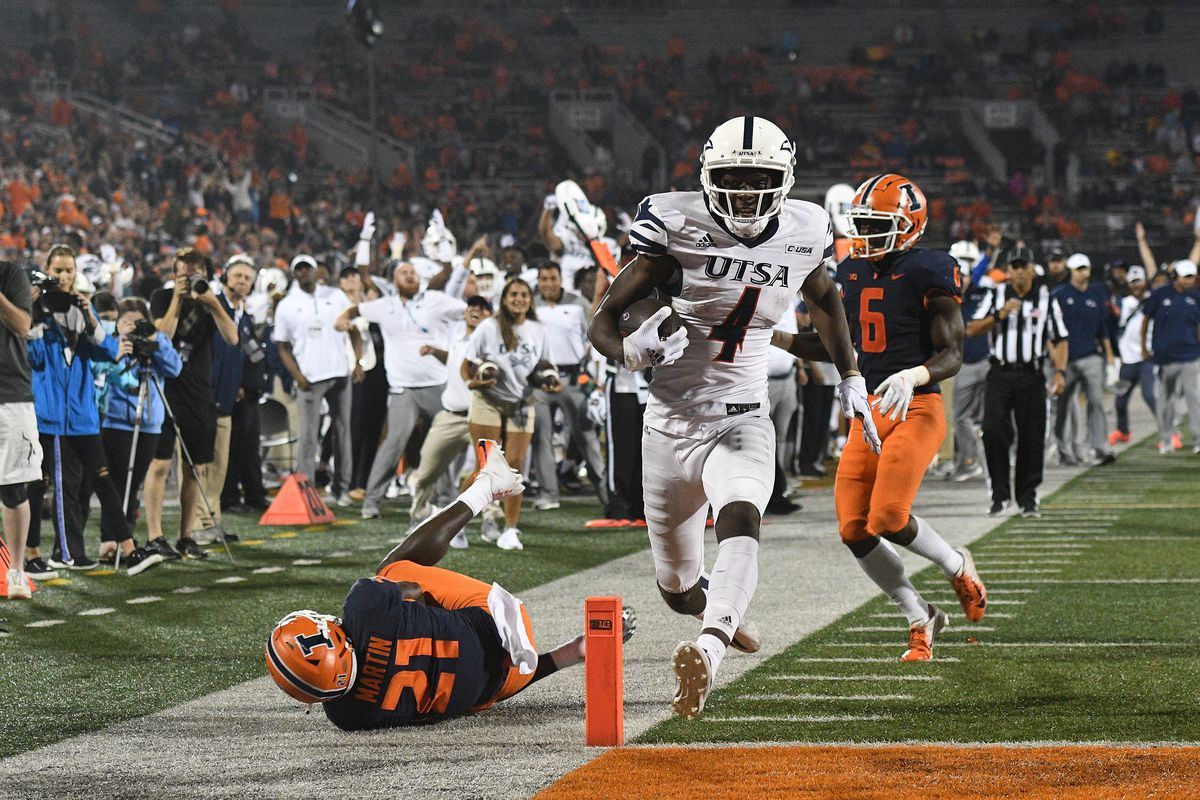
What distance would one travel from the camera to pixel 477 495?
5.89 meters

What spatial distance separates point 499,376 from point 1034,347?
3864 millimetres

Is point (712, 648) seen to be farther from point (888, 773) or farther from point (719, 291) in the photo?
point (719, 291)

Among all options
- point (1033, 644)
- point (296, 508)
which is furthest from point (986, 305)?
point (1033, 644)

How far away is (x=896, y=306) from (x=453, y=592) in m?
2.28

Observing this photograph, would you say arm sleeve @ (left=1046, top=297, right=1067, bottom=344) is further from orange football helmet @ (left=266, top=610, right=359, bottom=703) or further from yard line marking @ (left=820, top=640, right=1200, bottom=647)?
orange football helmet @ (left=266, top=610, right=359, bottom=703)

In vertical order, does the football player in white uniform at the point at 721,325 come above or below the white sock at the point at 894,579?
above

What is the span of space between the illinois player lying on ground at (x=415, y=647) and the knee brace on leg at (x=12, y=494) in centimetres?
321

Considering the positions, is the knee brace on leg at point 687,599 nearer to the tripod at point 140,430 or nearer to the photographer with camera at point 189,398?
the tripod at point 140,430

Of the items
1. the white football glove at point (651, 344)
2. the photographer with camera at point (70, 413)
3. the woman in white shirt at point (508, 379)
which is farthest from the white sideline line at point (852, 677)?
the photographer with camera at point (70, 413)

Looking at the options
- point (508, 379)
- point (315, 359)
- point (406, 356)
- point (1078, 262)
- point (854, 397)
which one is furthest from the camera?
point (1078, 262)

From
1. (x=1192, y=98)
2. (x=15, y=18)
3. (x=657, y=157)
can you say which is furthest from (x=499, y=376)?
(x=15, y=18)

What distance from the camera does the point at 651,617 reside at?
7547 mm

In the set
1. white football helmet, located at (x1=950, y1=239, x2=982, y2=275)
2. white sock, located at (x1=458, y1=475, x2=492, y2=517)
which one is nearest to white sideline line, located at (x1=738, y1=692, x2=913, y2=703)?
white sock, located at (x1=458, y1=475, x2=492, y2=517)

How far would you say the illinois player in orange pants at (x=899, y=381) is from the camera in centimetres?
641
